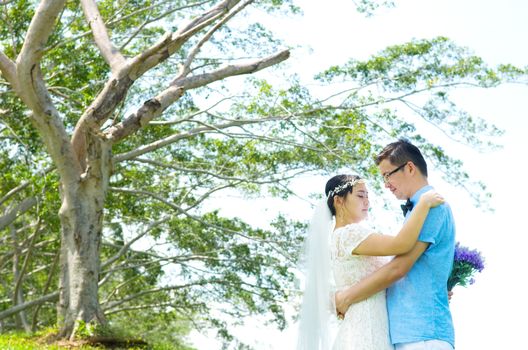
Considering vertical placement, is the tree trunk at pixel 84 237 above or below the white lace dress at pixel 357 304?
→ above

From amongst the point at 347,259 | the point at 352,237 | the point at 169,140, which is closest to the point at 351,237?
the point at 352,237

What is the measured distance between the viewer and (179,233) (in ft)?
50.4

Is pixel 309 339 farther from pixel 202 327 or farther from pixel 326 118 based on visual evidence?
pixel 202 327

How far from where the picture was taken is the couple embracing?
3318mm

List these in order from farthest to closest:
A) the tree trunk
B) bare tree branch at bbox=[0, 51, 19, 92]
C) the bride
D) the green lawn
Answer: the tree trunk, bare tree branch at bbox=[0, 51, 19, 92], the green lawn, the bride

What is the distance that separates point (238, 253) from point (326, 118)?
11.8 feet

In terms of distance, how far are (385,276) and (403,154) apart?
21.5 inches

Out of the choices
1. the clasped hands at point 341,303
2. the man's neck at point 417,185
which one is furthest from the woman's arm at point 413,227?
the clasped hands at point 341,303

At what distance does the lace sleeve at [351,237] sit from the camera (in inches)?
140

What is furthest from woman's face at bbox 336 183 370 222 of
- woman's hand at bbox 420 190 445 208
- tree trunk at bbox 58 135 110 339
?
tree trunk at bbox 58 135 110 339

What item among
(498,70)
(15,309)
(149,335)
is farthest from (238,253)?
(149,335)

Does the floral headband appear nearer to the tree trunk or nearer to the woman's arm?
the woman's arm

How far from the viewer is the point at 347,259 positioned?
3.66 metres

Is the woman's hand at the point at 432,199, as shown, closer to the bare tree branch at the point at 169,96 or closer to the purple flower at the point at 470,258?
the purple flower at the point at 470,258
